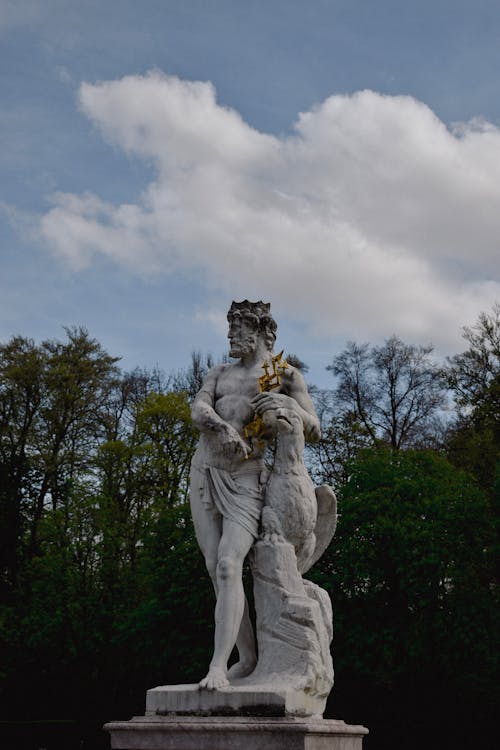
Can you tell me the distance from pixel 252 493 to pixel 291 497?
1.07 ft

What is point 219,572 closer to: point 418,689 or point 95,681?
point 418,689

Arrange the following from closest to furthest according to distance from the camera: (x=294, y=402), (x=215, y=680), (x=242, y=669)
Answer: (x=215, y=680) < (x=242, y=669) < (x=294, y=402)

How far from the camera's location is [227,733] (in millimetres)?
7219

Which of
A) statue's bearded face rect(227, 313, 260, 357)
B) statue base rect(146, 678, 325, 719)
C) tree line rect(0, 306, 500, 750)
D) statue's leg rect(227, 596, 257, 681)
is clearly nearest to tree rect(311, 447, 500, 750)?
tree line rect(0, 306, 500, 750)

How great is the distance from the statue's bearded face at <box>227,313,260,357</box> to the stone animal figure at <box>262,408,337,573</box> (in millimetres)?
735

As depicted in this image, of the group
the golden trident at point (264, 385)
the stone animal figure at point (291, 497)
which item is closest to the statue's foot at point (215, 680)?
the stone animal figure at point (291, 497)

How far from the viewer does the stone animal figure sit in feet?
27.3

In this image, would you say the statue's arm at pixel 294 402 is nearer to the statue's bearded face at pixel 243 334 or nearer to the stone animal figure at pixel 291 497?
the stone animal figure at pixel 291 497

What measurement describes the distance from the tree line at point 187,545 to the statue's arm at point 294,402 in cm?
1275

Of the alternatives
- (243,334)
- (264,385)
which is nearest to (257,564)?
(264,385)

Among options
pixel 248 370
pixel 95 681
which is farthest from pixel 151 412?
pixel 248 370

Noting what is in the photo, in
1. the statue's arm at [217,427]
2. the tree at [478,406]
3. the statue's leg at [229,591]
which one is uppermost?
the tree at [478,406]

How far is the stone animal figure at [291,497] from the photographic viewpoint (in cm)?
831

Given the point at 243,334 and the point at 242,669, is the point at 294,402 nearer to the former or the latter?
the point at 243,334
